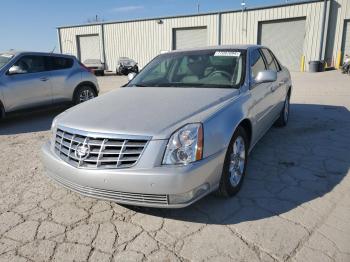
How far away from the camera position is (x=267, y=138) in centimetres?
536

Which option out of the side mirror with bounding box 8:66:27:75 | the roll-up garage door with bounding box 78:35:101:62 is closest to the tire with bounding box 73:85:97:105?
the side mirror with bounding box 8:66:27:75

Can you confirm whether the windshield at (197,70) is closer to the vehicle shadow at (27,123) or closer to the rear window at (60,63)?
the vehicle shadow at (27,123)

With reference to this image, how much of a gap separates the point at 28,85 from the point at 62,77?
923mm

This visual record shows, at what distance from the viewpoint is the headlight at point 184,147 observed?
2.53 metres

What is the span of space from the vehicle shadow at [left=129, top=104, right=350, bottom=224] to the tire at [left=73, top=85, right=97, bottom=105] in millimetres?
4881

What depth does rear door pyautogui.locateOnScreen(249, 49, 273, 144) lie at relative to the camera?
12.5 feet

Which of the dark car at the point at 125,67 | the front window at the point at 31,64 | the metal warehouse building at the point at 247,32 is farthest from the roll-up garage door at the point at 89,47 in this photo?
the front window at the point at 31,64

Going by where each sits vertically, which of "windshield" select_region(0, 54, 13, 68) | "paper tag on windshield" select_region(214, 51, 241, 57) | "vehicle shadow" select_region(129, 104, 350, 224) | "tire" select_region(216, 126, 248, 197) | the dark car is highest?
"paper tag on windshield" select_region(214, 51, 241, 57)

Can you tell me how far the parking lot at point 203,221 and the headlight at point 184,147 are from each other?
66 centimetres

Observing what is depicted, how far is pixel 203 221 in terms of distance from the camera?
2887 mm

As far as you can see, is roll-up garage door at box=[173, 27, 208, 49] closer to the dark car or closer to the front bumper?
the dark car

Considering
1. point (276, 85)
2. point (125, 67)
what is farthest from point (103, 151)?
point (125, 67)

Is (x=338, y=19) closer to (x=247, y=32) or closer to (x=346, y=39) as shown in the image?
(x=346, y=39)

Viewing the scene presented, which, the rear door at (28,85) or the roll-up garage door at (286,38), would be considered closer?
the rear door at (28,85)
